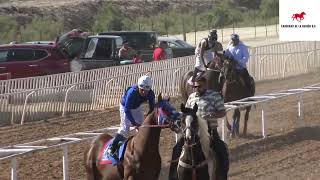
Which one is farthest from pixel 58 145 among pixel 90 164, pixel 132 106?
pixel 132 106

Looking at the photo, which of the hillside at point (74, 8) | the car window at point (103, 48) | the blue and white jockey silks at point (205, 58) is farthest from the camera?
the hillside at point (74, 8)

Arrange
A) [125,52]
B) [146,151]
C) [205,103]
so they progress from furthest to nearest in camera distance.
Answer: [125,52], [205,103], [146,151]

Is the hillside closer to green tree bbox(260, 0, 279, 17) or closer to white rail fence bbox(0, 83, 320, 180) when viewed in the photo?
green tree bbox(260, 0, 279, 17)

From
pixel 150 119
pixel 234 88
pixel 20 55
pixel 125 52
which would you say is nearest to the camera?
pixel 150 119

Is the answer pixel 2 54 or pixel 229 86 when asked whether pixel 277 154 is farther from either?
pixel 2 54

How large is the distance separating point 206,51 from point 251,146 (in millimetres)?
3148

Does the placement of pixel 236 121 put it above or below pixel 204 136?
below

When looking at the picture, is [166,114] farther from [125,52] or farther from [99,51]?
[99,51]

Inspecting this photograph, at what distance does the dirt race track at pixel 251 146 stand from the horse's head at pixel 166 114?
3.61m

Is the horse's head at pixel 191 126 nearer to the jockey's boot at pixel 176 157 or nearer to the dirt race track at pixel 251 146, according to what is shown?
the jockey's boot at pixel 176 157

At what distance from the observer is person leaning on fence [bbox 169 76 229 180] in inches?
382

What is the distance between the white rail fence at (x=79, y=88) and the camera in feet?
63.9

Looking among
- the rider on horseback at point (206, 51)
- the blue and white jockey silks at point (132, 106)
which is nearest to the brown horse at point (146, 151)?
the blue and white jockey silks at point (132, 106)

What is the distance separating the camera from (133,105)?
32.5 feet
